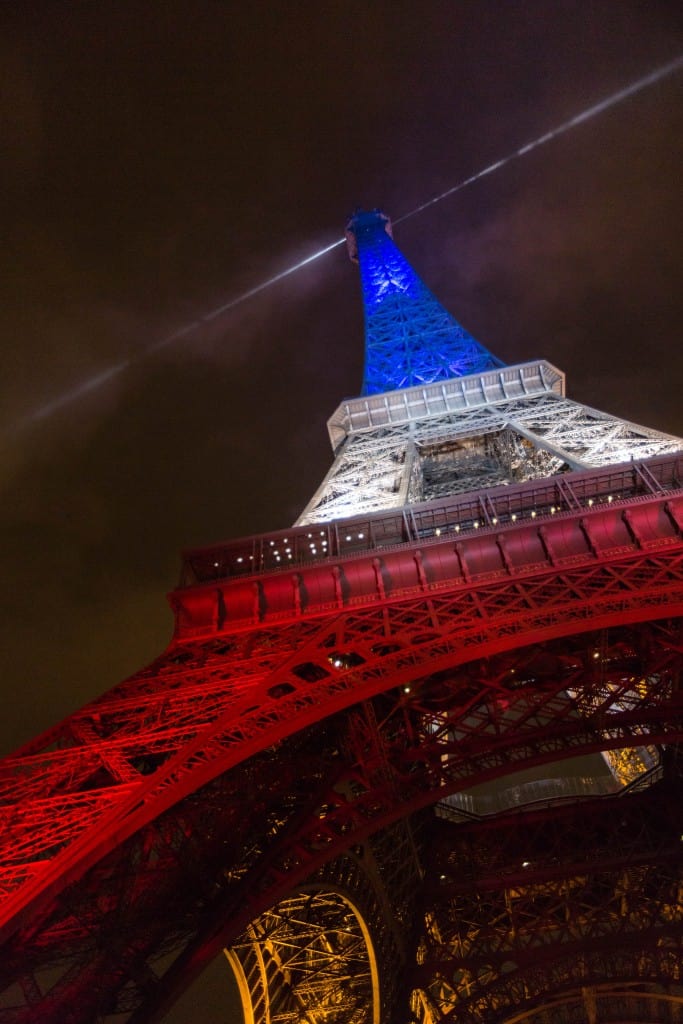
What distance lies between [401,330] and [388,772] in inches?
1243

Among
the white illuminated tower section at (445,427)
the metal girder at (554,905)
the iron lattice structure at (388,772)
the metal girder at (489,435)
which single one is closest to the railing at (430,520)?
the iron lattice structure at (388,772)

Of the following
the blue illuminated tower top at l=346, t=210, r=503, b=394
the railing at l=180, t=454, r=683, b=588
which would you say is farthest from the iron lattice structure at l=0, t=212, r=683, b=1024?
the blue illuminated tower top at l=346, t=210, r=503, b=394

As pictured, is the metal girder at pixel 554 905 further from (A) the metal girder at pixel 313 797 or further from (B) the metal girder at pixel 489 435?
(B) the metal girder at pixel 489 435

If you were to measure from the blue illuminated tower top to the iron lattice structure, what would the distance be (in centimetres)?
1113

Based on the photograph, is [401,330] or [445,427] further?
[401,330]

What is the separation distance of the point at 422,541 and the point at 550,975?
15.6 metres

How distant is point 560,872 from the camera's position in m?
20.9

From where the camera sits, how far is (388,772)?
13516mm

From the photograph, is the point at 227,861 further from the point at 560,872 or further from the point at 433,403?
the point at 433,403

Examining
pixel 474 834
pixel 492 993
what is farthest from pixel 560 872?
pixel 492 993

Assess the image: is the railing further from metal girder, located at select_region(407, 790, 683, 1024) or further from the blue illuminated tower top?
the blue illuminated tower top

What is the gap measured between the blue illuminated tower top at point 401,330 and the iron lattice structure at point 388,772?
1113 centimetres

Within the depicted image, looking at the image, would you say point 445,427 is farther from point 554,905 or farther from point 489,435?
point 554,905

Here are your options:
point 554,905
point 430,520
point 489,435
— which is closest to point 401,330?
point 489,435
